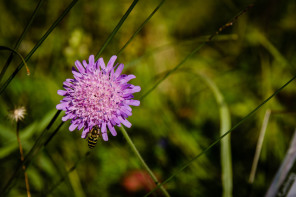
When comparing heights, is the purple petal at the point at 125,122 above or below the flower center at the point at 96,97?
below

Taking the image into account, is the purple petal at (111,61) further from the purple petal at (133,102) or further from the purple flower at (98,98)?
the purple petal at (133,102)

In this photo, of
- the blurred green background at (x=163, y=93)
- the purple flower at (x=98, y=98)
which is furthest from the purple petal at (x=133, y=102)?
the blurred green background at (x=163, y=93)

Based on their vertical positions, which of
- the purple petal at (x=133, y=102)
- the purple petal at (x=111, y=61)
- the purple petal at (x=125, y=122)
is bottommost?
the purple petal at (x=125, y=122)

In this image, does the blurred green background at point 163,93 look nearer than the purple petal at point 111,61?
No

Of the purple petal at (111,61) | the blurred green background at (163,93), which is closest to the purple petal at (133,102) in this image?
the purple petal at (111,61)

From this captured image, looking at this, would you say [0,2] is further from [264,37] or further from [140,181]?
[264,37]

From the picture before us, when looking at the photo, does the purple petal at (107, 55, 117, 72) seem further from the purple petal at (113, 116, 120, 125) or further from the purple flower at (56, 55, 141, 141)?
the purple petal at (113, 116, 120, 125)
